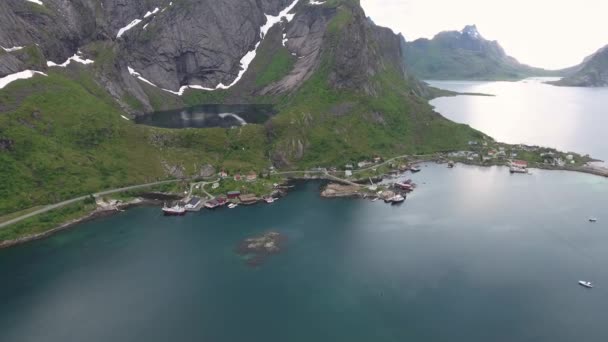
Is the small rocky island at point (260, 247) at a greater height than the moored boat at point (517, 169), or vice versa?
the moored boat at point (517, 169)

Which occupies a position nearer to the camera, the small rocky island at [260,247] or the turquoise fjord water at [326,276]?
the turquoise fjord water at [326,276]

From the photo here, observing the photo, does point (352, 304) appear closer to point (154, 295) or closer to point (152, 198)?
point (154, 295)

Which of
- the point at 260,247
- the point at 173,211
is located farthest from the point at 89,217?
the point at 260,247

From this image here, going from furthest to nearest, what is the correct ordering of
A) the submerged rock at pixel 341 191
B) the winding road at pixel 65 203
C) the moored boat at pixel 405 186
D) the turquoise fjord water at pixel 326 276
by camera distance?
the moored boat at pixel 405 186 < the submerged rock at pixel 341 191 < the winding road at pixel 65 203 < the turquoise fjord water at pixel 326 276

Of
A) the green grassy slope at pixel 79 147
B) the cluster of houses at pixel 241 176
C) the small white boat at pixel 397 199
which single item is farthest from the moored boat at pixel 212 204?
the small white boat at pixel 397 199

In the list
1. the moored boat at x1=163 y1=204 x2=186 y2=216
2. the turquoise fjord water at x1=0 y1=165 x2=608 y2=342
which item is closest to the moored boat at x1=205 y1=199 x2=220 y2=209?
the turquoise fjord water at x1=0 y1=165 x2=608 y2=342

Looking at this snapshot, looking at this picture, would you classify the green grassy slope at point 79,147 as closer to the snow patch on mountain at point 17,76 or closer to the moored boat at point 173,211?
the snow patch on mountain at point 17,76

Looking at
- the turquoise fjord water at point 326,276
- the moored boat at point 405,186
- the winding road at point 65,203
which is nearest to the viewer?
the turquoise fjord water at point 326,276

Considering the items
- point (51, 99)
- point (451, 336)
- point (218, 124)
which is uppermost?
point (51, 99)

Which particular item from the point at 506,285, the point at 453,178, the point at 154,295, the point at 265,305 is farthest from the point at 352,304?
the point at 453,178
